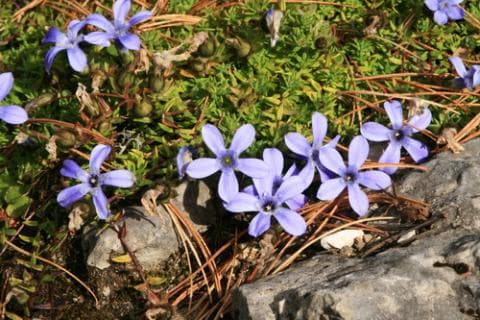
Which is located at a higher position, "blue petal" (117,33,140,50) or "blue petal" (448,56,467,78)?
"blue petal" (117,33,140,50)

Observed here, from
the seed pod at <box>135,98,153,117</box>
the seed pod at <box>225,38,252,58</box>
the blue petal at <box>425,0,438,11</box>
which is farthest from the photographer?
the blue petal at <box>425,0,438,11</box>

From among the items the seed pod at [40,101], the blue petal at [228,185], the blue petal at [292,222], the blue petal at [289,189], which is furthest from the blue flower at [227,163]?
the seed pod at [40,101]

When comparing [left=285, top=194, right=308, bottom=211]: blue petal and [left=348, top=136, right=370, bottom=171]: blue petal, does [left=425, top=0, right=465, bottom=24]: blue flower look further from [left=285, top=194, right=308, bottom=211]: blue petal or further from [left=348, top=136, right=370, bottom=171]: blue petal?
[left=285, top=194, right=308, bottom=211]: blue petal

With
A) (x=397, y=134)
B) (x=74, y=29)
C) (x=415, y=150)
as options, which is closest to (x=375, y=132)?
(x=397, y=134)

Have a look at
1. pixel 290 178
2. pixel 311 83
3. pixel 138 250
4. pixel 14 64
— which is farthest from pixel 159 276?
pixel 14 64

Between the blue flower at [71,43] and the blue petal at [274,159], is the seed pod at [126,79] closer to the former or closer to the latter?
the blue flower at [71,43]

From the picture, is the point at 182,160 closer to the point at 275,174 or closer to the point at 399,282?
A: the point at 275,174

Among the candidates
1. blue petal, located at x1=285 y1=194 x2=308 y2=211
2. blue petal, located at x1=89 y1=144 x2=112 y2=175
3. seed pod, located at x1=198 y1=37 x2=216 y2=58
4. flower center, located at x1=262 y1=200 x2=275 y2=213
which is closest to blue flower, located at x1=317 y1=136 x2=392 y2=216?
blue petal, located at x1=285 y1=194 x2=308 y2=211
